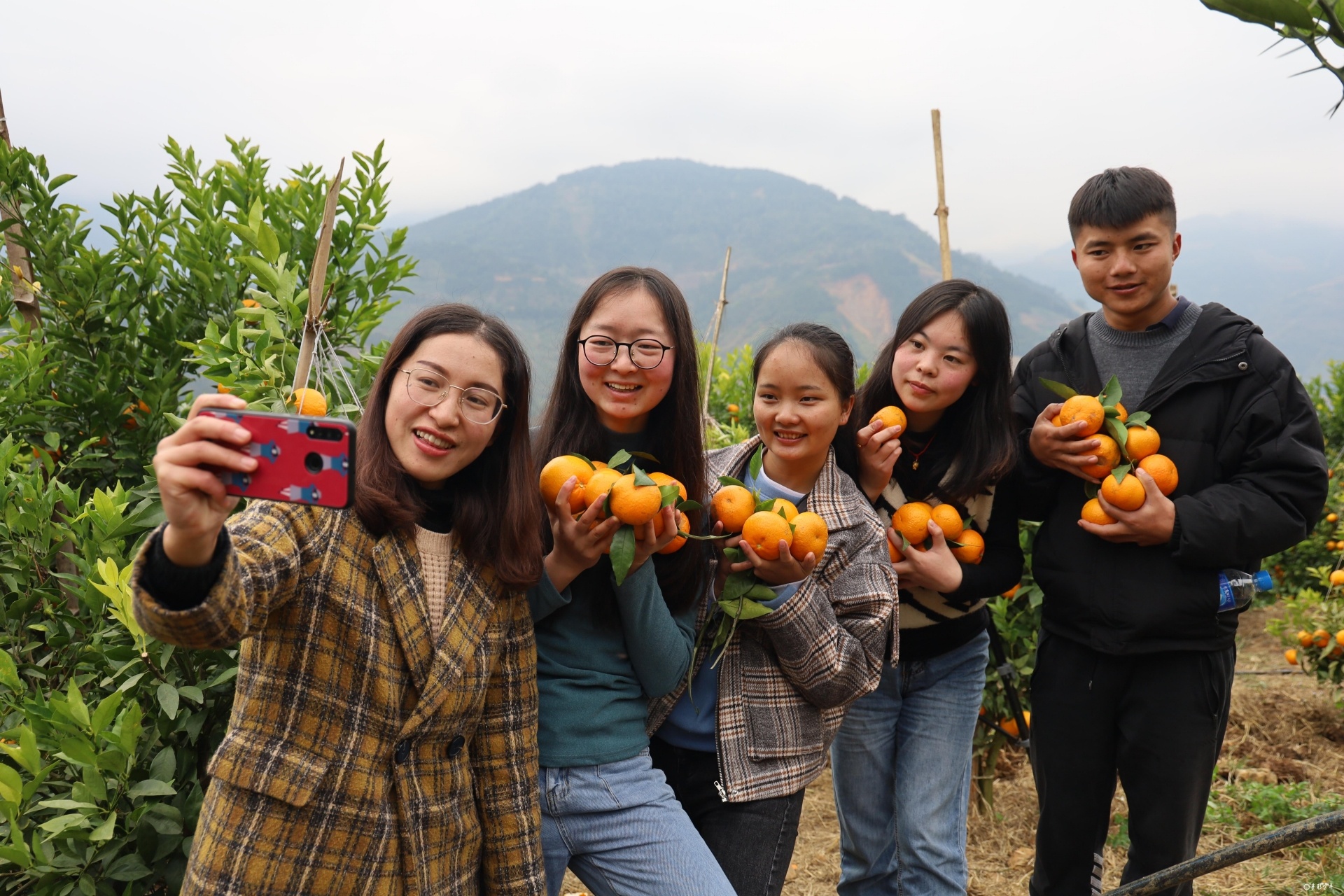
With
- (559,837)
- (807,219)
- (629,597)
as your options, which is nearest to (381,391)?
(629,597)

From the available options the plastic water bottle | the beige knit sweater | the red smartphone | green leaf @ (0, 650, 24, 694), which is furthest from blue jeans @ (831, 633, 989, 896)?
green leaf @ (0, 650, 24, 694)

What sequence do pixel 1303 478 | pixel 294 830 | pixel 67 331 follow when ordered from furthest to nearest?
pixel 67 331, pixel 1303 478, pixel 294 830

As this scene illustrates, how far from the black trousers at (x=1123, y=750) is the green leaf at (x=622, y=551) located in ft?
4.50

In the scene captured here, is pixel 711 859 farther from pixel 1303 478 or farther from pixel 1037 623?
pixel 1037 623

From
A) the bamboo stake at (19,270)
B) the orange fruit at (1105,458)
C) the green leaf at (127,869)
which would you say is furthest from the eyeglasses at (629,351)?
the bamboo stake at (19,270)

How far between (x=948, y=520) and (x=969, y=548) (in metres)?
0.10

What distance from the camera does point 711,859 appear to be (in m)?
1.59

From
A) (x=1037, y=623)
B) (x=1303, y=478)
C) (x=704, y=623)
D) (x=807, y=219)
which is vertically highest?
(x=807, y=219)

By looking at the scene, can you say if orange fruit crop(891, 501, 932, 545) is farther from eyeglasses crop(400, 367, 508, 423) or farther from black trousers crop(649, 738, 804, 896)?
eyeglasses crop(400, 367, 508, 423)

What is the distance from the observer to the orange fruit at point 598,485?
5.04 feet

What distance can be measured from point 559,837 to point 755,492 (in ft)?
2.47

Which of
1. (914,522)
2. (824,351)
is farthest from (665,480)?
(914,522)

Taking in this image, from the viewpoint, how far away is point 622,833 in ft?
5.23

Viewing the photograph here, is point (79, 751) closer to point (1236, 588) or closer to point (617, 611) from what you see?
point (617, 611)
